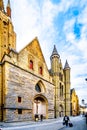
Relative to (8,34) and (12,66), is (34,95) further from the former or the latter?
(8,34)

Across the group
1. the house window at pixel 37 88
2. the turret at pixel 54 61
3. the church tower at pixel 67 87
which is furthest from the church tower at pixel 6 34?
the church tower at pixel 67 87

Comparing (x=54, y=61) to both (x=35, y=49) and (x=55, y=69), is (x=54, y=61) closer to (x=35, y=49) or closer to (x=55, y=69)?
(x=55, y=69)

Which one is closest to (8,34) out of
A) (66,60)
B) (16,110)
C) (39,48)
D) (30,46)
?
(30,46)

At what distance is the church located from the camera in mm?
21453

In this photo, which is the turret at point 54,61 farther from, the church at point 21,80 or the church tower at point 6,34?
the church tower at point 6,34

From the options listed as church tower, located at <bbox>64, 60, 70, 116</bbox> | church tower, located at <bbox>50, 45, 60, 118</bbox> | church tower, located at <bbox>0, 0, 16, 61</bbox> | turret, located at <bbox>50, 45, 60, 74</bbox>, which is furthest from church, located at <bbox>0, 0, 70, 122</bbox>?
turret, located at <bbox>50, 45, 60, 74</bbox>

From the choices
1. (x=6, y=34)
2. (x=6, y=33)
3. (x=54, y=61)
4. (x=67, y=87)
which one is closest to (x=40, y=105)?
(x=6, y=34)

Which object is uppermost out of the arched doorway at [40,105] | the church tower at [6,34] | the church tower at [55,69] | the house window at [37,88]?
the church tower at [6,34]

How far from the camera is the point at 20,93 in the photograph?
2338 cm

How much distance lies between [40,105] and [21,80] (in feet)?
26.0

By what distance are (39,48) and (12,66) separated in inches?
356

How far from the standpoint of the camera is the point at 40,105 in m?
30.0

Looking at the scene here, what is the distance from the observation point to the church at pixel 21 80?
21453mm

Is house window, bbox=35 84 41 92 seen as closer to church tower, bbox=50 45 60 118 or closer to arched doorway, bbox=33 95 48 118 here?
arched doorway, bbox=33 95 48 118
